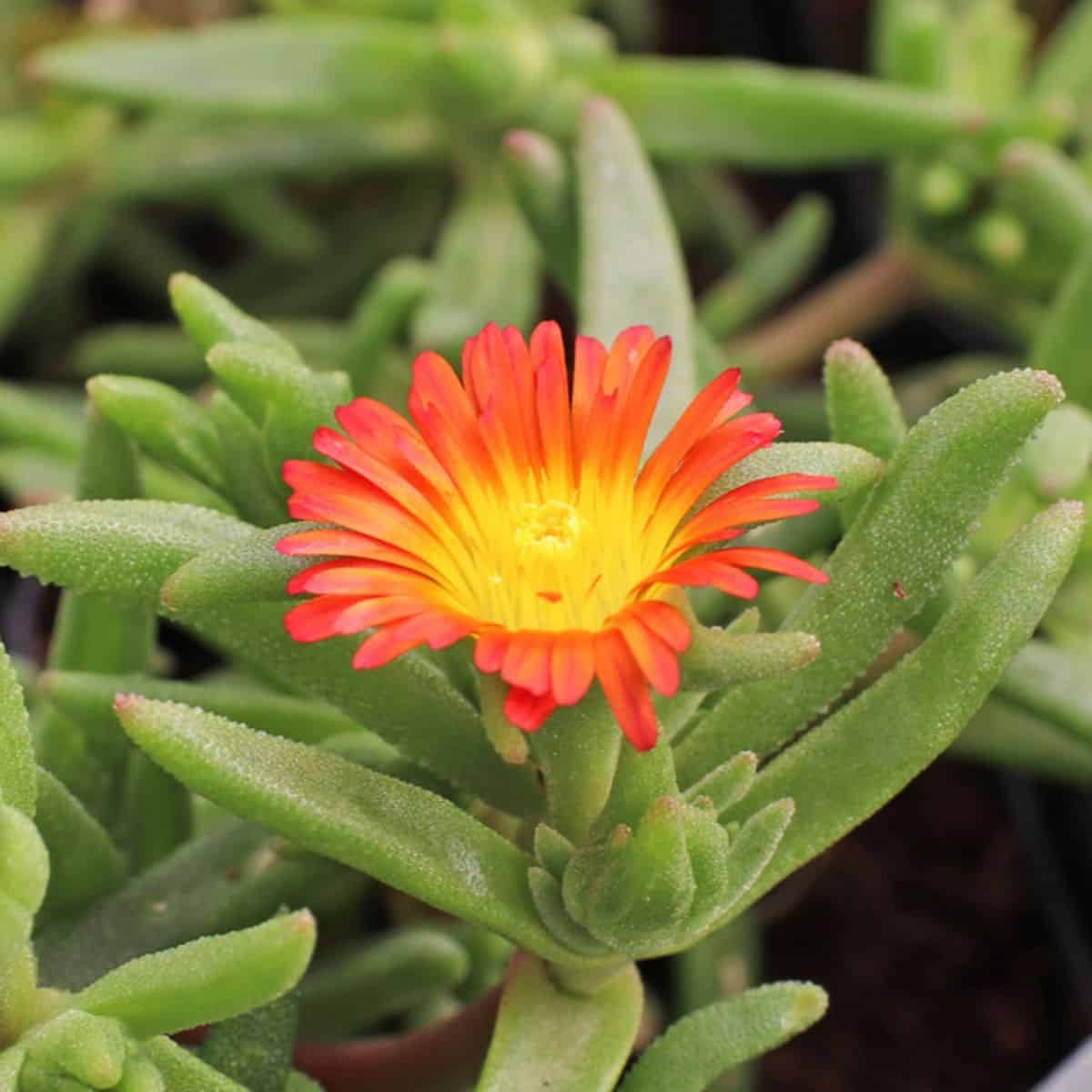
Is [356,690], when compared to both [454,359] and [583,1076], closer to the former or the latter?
[583,1076]

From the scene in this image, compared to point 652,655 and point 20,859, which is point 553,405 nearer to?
point 652,655

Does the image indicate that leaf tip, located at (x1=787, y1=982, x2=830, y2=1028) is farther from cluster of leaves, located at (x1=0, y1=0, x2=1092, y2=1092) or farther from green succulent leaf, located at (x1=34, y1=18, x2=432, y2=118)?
green succulent leaf, located at (x1=34, y1=18, x2=432, y2=118)

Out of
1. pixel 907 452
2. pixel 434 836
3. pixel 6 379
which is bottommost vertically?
pixel 6 379

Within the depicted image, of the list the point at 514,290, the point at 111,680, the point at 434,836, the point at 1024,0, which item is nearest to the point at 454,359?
the point at 514,290

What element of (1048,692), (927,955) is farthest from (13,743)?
(927,955)

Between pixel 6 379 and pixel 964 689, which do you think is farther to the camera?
pixel 6 379

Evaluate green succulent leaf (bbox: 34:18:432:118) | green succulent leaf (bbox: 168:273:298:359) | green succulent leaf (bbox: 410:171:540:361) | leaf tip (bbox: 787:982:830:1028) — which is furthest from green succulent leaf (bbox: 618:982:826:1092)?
green succulent leaf (bbox: 34:18:432:118)

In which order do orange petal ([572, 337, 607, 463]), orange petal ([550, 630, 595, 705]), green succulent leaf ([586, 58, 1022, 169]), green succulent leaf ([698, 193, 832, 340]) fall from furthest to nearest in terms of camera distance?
green succulent leaf ([698, 193, 832, 340]) → green succulent leaf ([586, 58, 1022, 169]) → orange petal ([572, 337, 607, 463]) → orange petal ([550, 630, 595, 705])
